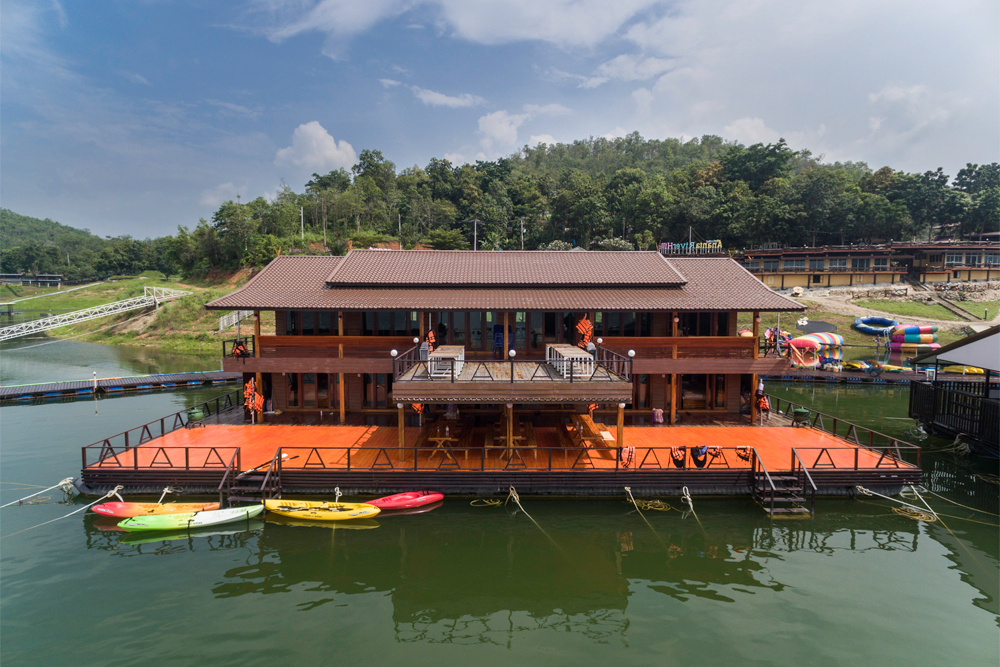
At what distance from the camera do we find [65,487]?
17.0 meters

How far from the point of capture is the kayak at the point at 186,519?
14.3 m

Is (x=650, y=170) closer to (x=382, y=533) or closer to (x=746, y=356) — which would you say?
(x=746, y=356)

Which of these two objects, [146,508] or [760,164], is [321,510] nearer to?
[146,508]

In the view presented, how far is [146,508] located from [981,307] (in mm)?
75906

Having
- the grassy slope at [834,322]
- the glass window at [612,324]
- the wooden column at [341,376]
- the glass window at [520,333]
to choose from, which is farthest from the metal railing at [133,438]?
the grassy slope at [834,322]

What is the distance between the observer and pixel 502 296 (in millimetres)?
22000

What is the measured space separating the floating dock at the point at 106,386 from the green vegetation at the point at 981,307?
242ft

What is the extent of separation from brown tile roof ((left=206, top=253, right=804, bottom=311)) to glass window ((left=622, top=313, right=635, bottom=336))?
1.10 m

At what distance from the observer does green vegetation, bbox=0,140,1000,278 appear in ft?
232

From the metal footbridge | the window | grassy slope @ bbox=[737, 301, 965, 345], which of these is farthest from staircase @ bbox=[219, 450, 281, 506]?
the metal footbridge

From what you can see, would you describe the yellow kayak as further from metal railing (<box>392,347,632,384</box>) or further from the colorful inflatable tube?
the colorful inflatable tube

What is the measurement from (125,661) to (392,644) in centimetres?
527

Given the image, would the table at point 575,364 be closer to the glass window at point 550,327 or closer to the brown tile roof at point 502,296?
the brown tile roof at point 502,296

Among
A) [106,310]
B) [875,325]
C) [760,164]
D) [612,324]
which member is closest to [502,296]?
[612,324]
